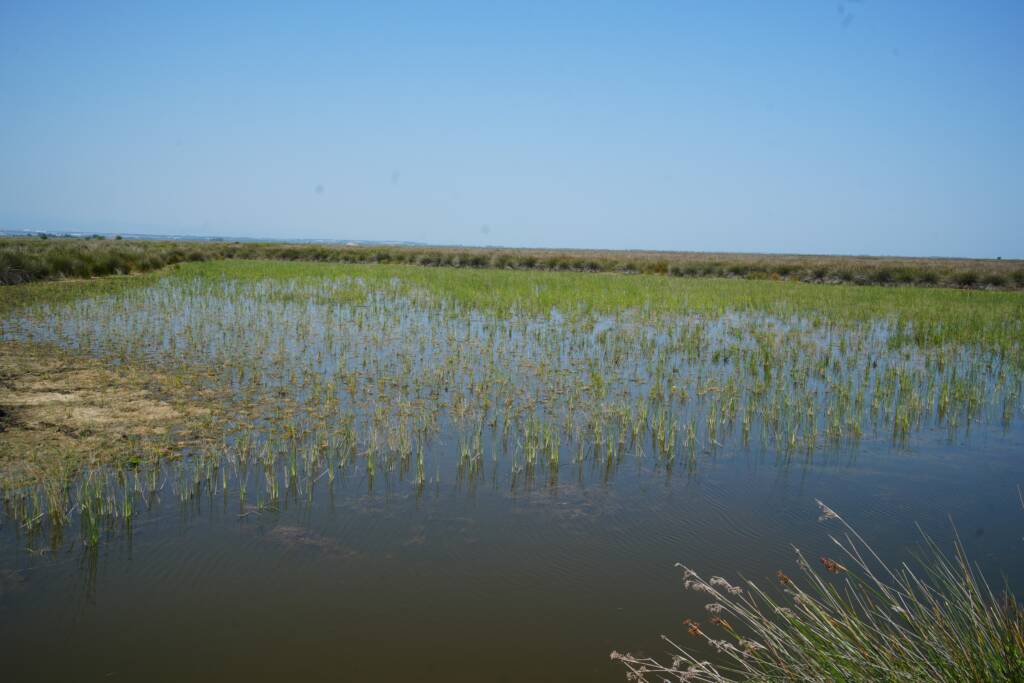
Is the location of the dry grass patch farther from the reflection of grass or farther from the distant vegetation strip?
the distant vegetation strip

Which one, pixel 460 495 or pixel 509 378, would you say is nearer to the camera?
pixel 460 495

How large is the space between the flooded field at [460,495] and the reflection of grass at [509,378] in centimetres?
5

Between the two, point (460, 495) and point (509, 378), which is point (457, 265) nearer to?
point (509, 378)

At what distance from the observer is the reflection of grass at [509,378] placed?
5.50 meters

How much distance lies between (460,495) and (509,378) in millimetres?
3676

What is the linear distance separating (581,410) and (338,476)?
2.96 metres

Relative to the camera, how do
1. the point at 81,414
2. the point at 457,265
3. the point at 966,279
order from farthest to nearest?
the point at 457,265 < the point at 966,279 < the point at 81,414

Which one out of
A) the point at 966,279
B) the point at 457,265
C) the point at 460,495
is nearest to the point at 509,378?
the point at 460,495

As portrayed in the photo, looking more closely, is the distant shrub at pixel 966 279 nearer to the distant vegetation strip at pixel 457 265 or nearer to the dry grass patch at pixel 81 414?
the distant vegetation strip at pixel 457 265

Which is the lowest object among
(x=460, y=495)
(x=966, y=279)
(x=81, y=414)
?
(x=460, y=495)

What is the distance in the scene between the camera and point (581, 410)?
23.2 ft

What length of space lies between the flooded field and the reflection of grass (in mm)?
49

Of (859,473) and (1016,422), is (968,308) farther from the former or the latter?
(859,473)

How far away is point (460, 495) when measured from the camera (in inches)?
189
